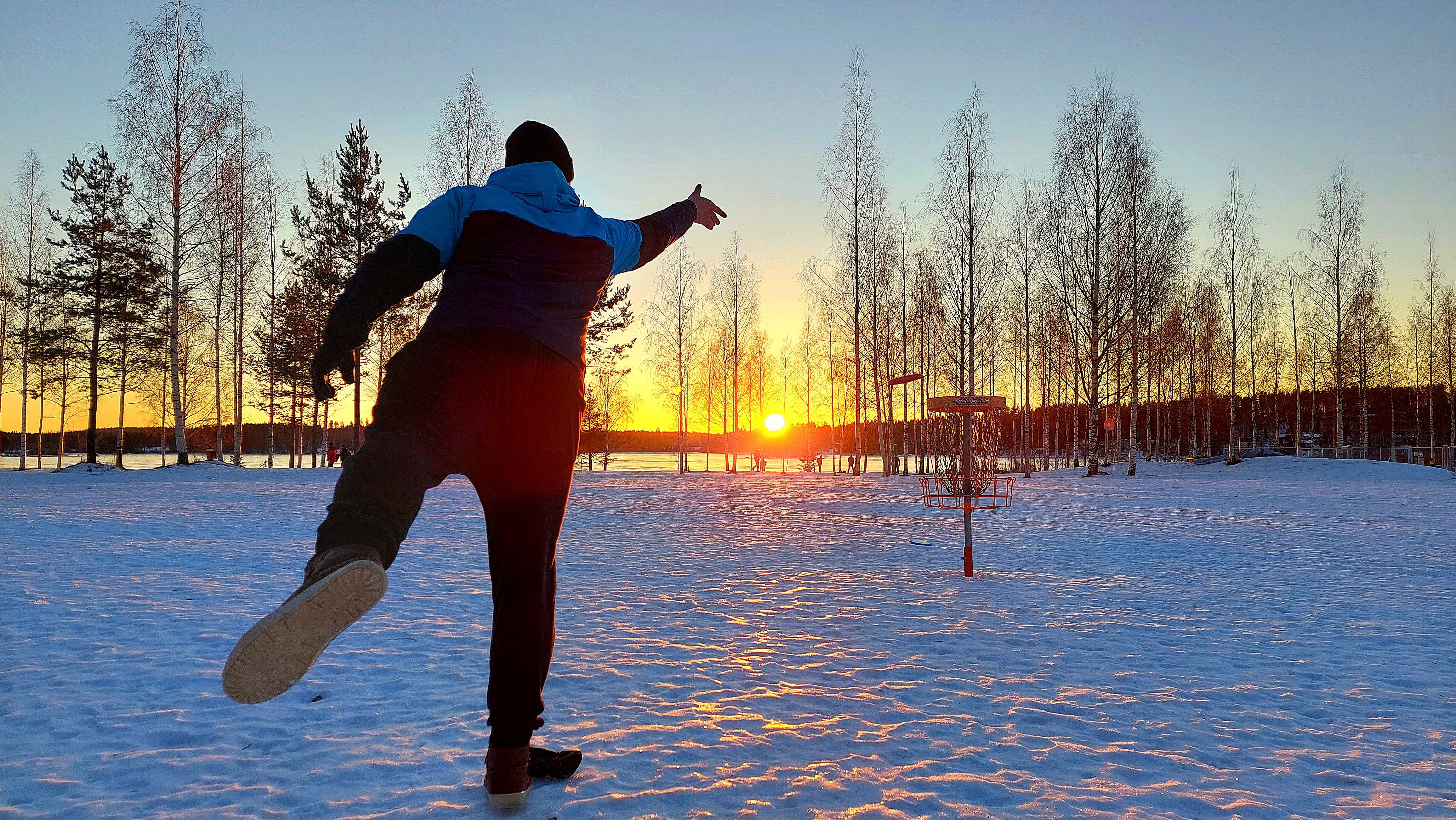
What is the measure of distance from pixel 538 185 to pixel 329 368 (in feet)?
2.24

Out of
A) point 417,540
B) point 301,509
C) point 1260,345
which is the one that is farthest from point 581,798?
point 1260,345

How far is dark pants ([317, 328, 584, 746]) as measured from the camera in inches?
57.1

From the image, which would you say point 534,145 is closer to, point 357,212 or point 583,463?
point 357,212

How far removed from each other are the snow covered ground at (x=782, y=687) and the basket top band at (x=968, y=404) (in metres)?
1.47

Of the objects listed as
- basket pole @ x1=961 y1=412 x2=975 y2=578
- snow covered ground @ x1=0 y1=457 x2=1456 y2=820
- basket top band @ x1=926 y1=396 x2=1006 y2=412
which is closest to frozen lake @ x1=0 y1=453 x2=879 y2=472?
snow covered ground @ x1=0 y1=457 x2=1456 y2=820

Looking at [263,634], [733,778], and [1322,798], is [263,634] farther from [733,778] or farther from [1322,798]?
[1322,798]

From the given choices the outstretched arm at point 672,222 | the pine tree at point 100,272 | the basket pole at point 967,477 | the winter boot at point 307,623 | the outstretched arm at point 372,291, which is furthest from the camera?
the pine tree at point 100,272

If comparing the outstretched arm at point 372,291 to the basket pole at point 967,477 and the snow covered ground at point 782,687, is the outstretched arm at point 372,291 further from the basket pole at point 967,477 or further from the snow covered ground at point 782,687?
the basket pole at point 967,477

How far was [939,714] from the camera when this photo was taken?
2705 millimetres

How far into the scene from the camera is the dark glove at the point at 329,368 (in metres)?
1.62

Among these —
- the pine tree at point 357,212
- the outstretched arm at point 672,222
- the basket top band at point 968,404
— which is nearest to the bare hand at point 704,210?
the outstretched arm at point 672,222

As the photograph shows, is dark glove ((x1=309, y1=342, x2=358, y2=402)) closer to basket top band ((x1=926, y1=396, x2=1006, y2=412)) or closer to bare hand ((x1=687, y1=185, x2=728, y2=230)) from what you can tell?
bare hand ((x1=687, y1=185, x2=728, y2=230))

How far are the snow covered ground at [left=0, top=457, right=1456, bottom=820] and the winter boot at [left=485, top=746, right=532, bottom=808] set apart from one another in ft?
0.26

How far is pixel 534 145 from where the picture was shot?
2.00m
